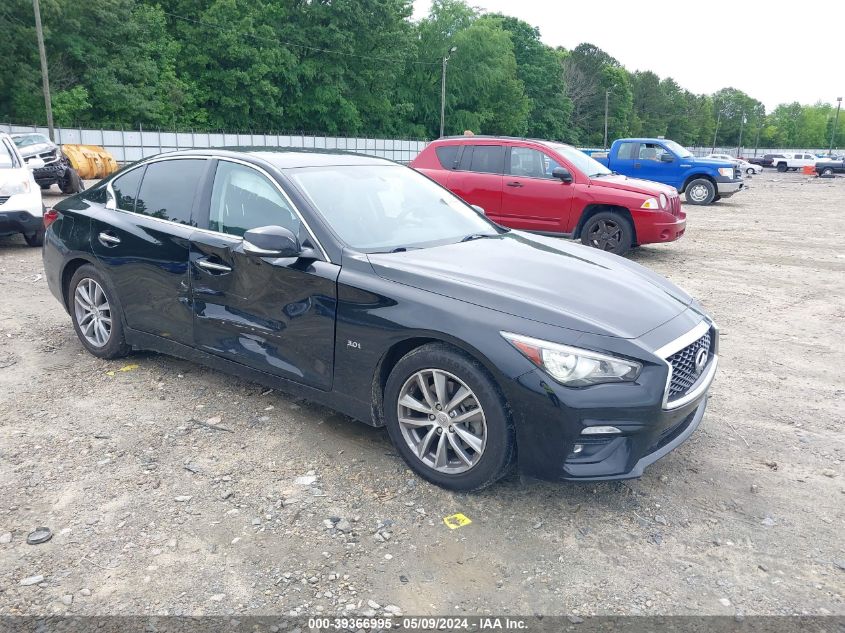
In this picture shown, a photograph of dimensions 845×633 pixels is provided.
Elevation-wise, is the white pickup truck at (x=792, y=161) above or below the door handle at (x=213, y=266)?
above

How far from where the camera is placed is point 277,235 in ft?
12.4

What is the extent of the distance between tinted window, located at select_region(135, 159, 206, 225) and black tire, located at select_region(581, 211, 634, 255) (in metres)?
6.75

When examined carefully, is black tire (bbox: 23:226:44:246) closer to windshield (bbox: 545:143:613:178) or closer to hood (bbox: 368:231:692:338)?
windshield (bbox: 545:143:613:178)

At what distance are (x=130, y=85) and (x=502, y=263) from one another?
49985mm

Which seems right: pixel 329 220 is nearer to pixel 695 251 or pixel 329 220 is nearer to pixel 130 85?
pixel 695 251

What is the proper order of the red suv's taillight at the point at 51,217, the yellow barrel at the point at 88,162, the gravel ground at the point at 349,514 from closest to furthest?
the gravel ground at the point at 349,514 < the red suv's taillight at the point at 51,217 < the yellow barrel at the point at 88,162

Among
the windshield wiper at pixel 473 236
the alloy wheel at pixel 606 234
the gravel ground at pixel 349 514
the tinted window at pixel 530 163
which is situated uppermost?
the tinted window at pixel 530 163

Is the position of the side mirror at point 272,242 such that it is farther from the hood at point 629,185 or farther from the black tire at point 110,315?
the hood at point 629,185

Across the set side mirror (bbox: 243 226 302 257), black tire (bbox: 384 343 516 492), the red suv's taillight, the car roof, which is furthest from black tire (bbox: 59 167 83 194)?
black tire (bbox: 384 343 516 492)

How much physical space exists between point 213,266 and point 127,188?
137cm

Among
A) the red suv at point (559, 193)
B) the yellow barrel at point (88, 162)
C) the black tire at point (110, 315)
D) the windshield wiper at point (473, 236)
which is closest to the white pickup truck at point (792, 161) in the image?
the yellow barrel at point (88, 162)

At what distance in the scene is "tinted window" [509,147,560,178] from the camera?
10469mm

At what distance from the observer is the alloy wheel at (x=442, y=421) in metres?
3.33

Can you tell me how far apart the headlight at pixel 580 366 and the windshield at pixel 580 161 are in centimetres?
776
